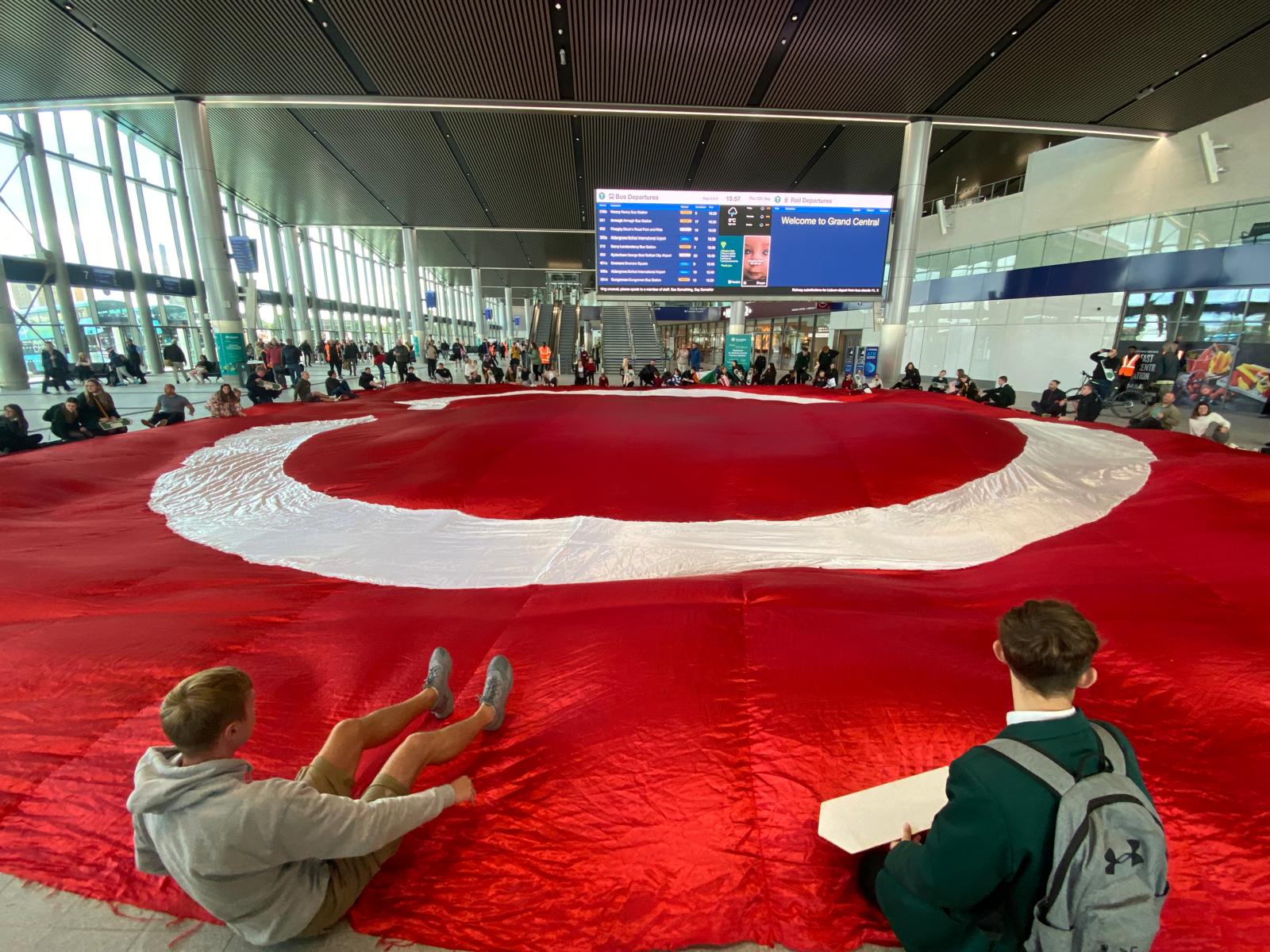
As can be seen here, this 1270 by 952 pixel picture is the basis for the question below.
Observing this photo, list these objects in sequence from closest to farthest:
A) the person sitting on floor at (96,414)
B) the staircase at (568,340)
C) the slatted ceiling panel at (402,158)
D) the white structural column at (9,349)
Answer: the person sitting on floor at (96,414), the slatted ceiling panel at (402,158), the white structural column at (9,349), the staircase at (568,340)

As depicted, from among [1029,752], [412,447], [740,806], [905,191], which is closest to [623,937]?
[740,806]

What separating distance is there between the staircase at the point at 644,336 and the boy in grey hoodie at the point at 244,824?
22423 mm

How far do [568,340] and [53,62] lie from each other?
58.4ft

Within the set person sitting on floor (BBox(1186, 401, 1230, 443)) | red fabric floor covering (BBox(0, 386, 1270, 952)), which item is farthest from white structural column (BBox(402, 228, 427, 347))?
person sitting on floor (BBox(1186, 401, 1230, 443))

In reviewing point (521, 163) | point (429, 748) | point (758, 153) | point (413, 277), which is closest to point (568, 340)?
point (413, 277)

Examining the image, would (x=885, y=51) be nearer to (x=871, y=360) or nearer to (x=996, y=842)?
(x=871, y=360)

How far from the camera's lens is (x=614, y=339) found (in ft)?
82.2

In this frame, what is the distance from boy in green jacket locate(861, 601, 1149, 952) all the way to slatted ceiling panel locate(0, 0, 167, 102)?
13.5 metres

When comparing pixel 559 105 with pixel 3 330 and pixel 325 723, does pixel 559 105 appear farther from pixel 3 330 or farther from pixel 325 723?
pixel 3 330

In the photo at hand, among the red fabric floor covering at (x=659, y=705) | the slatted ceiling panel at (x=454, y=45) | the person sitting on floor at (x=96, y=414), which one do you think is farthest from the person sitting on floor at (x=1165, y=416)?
the person sitting on floor at (x=96, y=414)

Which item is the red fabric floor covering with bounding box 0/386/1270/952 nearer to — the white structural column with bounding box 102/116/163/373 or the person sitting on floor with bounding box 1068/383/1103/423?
the person sitting on floor with bounding box 1068/383/1103/423

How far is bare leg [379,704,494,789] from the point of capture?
1657 mm

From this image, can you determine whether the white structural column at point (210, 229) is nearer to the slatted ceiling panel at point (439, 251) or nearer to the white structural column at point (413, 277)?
the white structural column at point (413, 277)

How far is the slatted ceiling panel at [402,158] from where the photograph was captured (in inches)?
492
